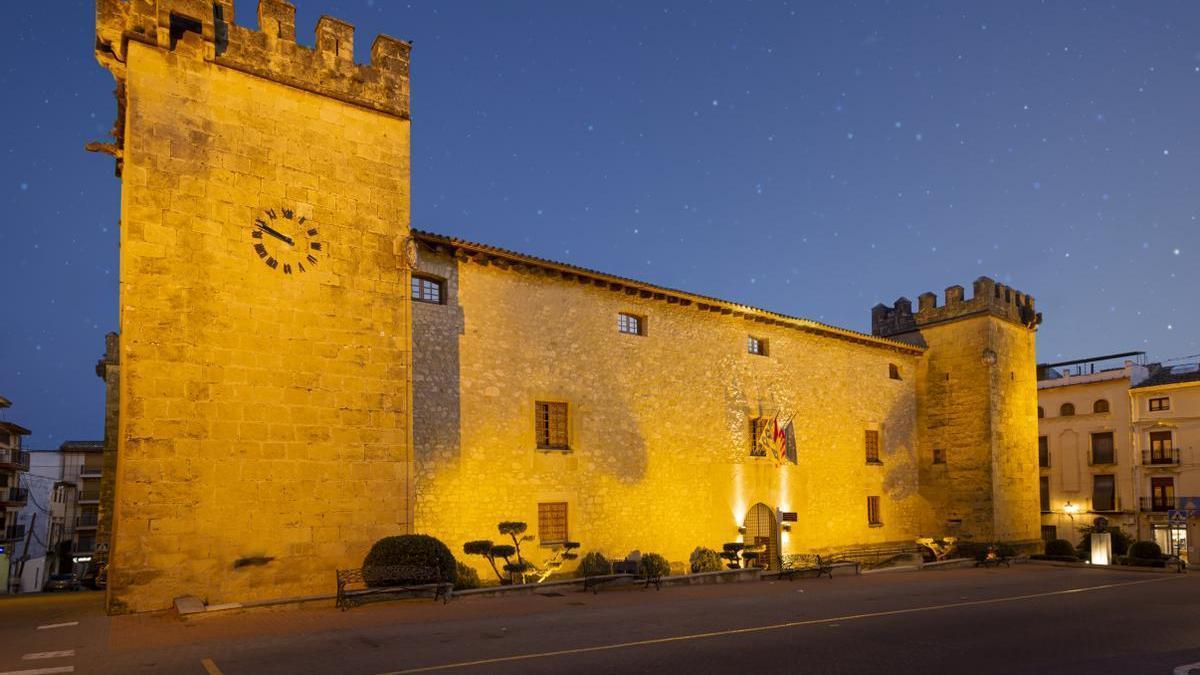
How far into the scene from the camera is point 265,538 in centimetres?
1359

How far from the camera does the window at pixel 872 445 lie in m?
28.8

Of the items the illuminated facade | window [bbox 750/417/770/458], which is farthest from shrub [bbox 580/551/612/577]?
window [bbox 750/417/770/458]

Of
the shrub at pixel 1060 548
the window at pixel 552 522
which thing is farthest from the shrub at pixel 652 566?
A: the shrub at pixel 1060 548

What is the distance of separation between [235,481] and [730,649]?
341 inches

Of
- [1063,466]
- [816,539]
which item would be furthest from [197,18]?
[1063,466]

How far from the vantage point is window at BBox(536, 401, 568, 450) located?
20.0 metres

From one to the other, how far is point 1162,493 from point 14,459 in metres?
63.9

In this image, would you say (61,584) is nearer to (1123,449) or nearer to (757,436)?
(757,436)

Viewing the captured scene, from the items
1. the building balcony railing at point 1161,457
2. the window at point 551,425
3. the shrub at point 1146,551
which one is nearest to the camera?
the window at point 551,425

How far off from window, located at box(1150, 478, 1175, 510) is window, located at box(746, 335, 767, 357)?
2727 cm

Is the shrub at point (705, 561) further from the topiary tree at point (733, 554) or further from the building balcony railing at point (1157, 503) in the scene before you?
the building balcony railing at point (1157, 503)

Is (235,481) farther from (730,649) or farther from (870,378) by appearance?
(870,378)

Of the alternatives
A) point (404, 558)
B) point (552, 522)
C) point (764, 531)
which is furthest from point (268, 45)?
point (764, 531)

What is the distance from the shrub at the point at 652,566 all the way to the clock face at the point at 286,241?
10.2m
